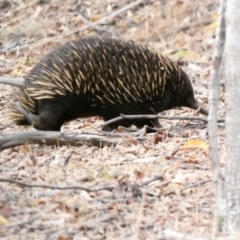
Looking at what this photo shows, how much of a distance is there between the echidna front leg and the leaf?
1711 mm

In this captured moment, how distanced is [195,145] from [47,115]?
1.88 metres

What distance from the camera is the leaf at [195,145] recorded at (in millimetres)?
5598

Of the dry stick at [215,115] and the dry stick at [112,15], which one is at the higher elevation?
the dry stick at [112,15]

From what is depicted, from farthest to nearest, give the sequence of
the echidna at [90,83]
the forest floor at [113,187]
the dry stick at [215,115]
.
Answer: the echidna at [90,83] < the forest floor at [113,187] < the dry stick at [215,115]

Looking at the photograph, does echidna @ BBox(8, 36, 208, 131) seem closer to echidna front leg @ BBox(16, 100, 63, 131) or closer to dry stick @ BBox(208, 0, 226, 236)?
echidna front leg @ BBox(16, 100, 63, 131)

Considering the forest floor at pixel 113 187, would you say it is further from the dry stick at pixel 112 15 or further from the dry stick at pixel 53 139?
the dry stick at pixel 112 15

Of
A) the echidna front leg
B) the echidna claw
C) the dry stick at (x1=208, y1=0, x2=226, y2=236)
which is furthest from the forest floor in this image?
the echidna front leg

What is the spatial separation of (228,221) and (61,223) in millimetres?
953

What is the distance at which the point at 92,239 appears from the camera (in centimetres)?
389

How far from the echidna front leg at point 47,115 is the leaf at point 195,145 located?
67.4 inches

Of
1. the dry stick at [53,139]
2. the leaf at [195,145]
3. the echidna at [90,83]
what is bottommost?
the leaf at [195,145]

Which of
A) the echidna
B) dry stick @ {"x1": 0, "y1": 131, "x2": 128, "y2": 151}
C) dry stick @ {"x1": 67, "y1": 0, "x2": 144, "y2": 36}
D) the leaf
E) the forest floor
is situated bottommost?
the forest floor

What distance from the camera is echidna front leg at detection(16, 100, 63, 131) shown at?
6.98 m

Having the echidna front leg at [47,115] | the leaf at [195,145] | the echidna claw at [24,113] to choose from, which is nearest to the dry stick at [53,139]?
the leaf at [195,145]
